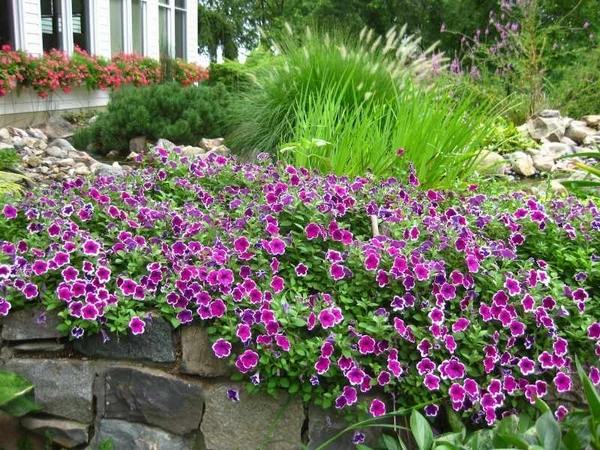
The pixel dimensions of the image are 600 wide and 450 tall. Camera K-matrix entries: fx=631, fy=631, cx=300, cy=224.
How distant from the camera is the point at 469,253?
6.72ft

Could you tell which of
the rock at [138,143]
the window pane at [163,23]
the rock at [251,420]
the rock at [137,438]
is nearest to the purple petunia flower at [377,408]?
the rock at [251,420]

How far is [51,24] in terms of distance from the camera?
32.7 ft

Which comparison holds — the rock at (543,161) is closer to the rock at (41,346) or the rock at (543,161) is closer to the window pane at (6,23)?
the rock at (41,346)

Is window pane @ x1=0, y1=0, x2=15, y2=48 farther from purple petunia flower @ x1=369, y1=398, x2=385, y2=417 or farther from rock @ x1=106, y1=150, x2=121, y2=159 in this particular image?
purple petunia flower @ x1=369, y1=398, x2=385, y2=417

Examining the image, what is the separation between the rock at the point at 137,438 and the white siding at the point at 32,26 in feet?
27.1

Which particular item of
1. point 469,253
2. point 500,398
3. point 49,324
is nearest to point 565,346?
point 500,398

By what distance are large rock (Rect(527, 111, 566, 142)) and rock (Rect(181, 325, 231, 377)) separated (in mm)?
6379

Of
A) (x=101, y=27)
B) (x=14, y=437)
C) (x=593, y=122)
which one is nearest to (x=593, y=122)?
(x=593, y=122)

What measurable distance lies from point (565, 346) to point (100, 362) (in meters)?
1.41

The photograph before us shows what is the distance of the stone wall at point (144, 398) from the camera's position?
1914 millimetres

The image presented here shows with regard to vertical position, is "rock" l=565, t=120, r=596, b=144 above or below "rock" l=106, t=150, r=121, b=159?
above

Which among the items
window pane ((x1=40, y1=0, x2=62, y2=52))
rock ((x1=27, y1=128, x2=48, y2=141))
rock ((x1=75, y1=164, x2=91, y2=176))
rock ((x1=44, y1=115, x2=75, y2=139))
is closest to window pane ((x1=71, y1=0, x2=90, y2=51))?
window pane ((x1=40, y1=0, x2=62, y2=52))

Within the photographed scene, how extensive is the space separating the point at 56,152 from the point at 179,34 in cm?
881

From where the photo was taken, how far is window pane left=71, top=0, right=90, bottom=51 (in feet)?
34.8
